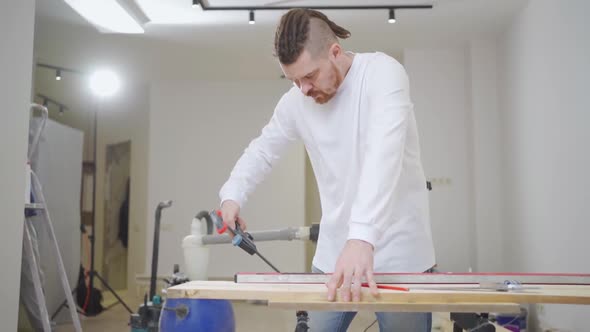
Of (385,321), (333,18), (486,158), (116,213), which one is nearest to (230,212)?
(385,321)

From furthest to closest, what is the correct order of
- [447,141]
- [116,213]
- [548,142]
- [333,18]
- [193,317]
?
[116,213] < [447,141] < [333,18] < [548,142] < [193,317]

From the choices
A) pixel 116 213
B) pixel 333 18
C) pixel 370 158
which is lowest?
pixel 116 213

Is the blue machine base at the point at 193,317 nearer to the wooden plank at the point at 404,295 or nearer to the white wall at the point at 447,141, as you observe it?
the wooden plank at the point at 404,295

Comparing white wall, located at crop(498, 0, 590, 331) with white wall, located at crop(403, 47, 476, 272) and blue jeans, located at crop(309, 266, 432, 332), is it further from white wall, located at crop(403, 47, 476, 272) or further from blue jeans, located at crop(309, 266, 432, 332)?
blue jeans, located at crop(309, 266, 432, 332)

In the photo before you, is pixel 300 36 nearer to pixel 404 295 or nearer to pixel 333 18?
pixel 404 295

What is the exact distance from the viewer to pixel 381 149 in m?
1.18

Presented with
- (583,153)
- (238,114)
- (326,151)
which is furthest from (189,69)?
(326,151)

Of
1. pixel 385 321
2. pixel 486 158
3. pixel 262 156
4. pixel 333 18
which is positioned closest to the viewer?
pixel 385 321

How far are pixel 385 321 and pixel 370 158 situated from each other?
0.41m

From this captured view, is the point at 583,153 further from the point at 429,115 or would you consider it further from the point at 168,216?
the point at 168,216

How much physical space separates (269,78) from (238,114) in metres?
0.58

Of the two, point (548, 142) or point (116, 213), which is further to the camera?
point (116, 213)

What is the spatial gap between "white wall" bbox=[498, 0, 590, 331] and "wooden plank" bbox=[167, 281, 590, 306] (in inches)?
94.0

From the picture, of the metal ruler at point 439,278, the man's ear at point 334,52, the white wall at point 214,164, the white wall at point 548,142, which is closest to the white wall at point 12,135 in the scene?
the metal ruler at point 439,278
